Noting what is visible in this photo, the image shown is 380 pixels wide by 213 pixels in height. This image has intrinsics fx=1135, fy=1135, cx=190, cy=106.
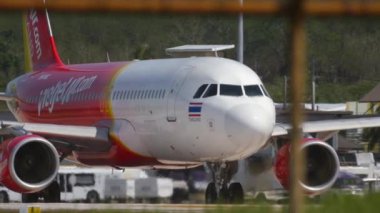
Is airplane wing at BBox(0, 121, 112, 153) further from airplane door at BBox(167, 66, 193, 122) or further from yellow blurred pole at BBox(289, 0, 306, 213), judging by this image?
yellow blurred pole at BBox(289, 0, 306, 213)

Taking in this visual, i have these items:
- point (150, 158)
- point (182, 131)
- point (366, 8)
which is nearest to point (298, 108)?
point (366, 8)

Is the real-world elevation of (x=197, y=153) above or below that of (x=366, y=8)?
below

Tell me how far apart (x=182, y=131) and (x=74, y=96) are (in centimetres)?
438

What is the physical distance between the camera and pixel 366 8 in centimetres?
439

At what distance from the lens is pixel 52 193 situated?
23.2 m

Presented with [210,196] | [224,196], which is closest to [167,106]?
[224,196]

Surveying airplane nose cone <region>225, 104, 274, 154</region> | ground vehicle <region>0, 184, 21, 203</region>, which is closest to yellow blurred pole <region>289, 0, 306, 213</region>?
airplane nose cone <region>225, 104, 274, 154</region>

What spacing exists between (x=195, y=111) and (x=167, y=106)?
975mm

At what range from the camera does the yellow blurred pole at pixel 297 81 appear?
433 cm

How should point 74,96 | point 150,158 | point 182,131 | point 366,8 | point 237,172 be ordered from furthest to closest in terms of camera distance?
point 74,96 < point 150,158 < point 182,131 < point 237,172 < point 366,8

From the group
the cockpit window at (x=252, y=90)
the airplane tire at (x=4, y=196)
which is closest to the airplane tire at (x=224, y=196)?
the cockpit window at (x=252, y=90)

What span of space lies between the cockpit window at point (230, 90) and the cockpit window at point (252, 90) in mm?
119

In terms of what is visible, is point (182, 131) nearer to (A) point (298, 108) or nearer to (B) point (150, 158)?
(B) point (150, 158)

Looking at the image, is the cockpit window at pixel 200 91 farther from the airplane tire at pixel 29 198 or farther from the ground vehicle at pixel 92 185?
the airplane tire at pixel 29 198
